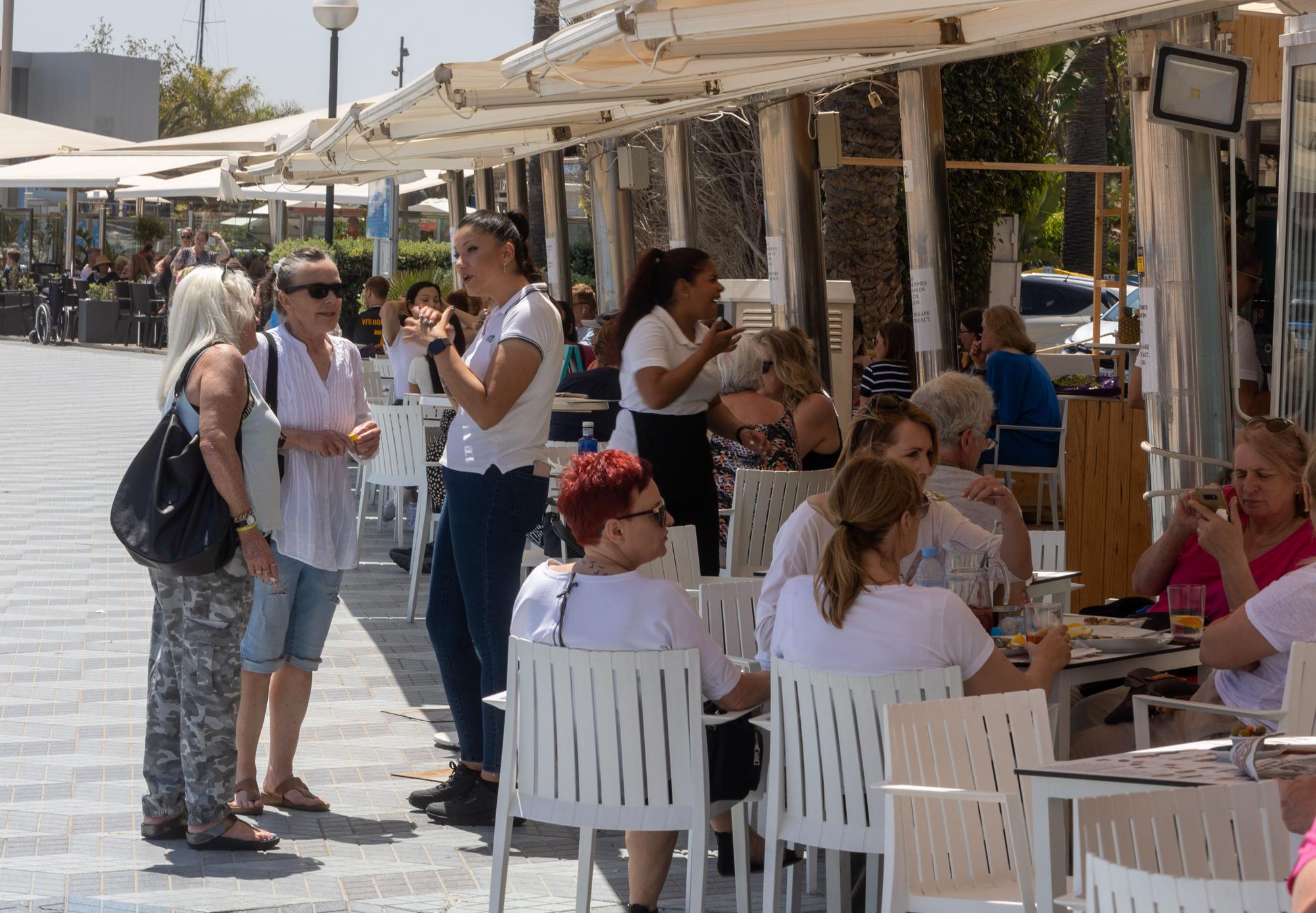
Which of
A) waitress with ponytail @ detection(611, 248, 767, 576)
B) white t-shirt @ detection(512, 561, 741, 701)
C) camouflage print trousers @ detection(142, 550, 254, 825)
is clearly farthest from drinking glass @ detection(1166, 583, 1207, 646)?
camouflage print trousers @ detection(142, 550, 254, 825)

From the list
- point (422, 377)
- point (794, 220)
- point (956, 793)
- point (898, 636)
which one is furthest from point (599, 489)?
point (794, 220)

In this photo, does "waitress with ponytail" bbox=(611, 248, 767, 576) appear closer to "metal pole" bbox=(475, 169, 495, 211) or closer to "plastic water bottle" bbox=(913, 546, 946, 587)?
"plastic water bottle" bbox=(913, 546, 946, 587)

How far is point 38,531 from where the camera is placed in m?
11.2

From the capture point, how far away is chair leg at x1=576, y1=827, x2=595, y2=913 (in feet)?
12.9

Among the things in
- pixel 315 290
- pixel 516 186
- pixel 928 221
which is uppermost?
pixel 516 186

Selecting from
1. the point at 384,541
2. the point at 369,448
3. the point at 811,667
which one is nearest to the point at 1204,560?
the point at 811,667

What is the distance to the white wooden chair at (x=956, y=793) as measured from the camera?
3.31 metres

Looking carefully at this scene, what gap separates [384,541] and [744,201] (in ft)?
37.5

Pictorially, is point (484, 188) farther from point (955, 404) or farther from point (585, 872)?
point (585, 872)

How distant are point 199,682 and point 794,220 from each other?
19.3ft

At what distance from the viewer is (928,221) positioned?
30.2 ft

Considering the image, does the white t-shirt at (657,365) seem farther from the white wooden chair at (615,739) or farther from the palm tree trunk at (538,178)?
the palm tree trunk at (538,178)

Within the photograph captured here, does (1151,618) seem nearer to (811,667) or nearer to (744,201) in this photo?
A: (811,667)

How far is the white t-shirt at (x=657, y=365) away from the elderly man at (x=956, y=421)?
91cm
